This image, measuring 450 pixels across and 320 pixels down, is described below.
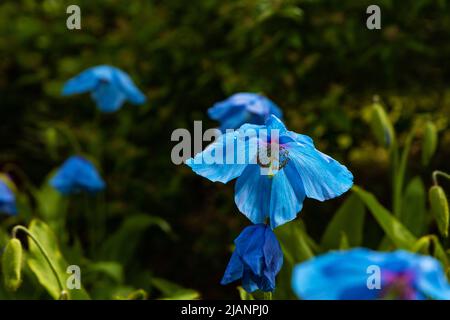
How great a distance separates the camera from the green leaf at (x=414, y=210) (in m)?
2.66

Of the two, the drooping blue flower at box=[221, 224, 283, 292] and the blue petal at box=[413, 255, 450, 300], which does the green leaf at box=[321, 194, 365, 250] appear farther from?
the blue petal at box=[413, 255, 450, 300]

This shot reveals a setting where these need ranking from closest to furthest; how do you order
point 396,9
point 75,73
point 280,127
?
point 280,127, point 396,9, point 75,73

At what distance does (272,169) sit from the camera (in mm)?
A: 1564

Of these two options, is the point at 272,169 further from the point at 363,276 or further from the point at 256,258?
the point at 363,276

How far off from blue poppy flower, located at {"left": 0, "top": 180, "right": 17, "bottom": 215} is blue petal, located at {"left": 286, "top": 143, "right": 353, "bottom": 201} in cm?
173

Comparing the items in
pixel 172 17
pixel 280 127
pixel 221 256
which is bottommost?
pixel 221 256

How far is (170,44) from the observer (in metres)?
3.32

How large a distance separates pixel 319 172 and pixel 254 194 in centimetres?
15

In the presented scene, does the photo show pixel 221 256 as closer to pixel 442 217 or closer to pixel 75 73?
pixel 75 73

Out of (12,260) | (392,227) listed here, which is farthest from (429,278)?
(392,227)

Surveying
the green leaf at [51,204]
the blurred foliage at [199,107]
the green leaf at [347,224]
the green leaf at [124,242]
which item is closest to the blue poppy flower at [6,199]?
the blurred foliage at [199,107]

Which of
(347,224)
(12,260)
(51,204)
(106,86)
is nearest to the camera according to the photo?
(12,260)

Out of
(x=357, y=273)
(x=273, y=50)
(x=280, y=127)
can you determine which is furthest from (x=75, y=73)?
(x=357, y=273)
